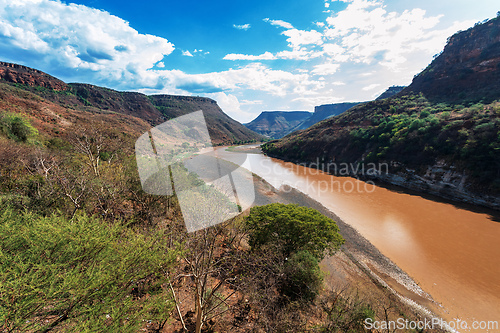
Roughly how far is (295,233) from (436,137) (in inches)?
1167

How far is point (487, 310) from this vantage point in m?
8.66

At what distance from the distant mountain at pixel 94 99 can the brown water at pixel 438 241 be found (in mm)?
54548

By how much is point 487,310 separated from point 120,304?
48.6ft

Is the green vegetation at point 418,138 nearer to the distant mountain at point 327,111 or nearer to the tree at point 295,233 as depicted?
the tree at point 295,233

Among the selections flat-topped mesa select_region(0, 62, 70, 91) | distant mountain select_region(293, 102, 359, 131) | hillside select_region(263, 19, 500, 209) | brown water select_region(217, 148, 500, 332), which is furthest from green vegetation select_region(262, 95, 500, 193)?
distant mountain select_region(293, 102, 359, 131)

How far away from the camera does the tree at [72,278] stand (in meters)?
3.12

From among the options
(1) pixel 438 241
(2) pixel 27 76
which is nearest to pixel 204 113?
(2) pixel 27 76

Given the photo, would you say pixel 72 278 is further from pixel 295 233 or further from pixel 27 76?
pixel 27 76

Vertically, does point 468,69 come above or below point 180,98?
below

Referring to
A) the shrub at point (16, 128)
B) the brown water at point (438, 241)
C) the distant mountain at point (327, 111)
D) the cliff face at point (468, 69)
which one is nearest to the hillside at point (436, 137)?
the cliff face at point (468, 69)

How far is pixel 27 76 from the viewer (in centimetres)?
6369

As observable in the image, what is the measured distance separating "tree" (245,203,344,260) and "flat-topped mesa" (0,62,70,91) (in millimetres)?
94578

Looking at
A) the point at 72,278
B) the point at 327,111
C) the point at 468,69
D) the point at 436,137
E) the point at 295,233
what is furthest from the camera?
the point at 327,111

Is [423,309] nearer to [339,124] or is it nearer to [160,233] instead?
[160,233]
